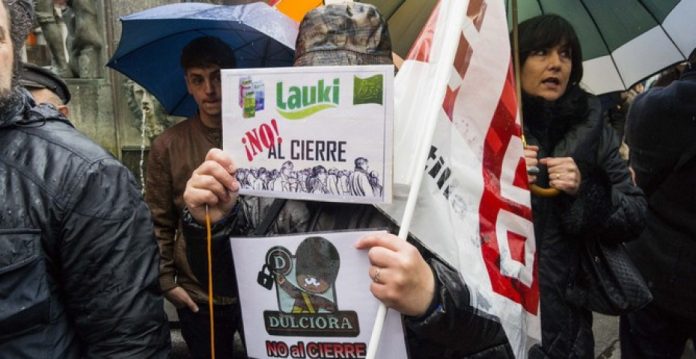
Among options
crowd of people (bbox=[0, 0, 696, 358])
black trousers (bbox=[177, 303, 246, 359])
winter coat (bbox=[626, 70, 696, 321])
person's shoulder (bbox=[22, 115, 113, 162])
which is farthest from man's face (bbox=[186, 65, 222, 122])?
winter coat (bbox=[626, 70, 696, 321])

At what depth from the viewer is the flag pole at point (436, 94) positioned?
1.25 m

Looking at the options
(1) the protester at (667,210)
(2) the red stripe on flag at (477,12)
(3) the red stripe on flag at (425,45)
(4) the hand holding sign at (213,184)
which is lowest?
(1) the protester at (667,210)

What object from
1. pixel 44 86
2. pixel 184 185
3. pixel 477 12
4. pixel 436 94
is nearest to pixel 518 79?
pixel 477 12

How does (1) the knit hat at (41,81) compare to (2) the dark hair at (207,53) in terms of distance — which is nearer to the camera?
(1) the knit hat at (41,81)

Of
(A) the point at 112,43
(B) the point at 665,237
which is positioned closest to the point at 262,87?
(B) the point at 665,237

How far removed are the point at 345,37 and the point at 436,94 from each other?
0.26m

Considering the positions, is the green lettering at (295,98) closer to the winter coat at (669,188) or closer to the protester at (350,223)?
the protester at (350,223)

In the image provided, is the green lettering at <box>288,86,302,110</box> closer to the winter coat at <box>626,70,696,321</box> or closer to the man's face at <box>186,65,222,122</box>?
the man's face at <box>186,65,222,122</box>

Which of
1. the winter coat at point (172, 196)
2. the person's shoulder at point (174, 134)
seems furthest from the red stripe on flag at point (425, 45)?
the person's shoulder at point (174, 134)

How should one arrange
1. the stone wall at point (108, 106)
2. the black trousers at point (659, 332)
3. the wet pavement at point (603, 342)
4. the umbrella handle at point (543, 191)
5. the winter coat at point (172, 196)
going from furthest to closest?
the stone wall at point (108, 106) < the wet pavement at point (603, 342) < the black trousers at point (659, 332) < the winter coat at point (172, 196) < the umbrella handle at point (543, 191)

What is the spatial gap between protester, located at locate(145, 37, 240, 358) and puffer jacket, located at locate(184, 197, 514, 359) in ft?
3.59

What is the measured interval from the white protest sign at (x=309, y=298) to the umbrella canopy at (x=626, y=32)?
165 centimetres

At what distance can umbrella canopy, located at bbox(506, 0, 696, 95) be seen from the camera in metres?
2.44

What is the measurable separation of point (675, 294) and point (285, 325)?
2.00 meters
